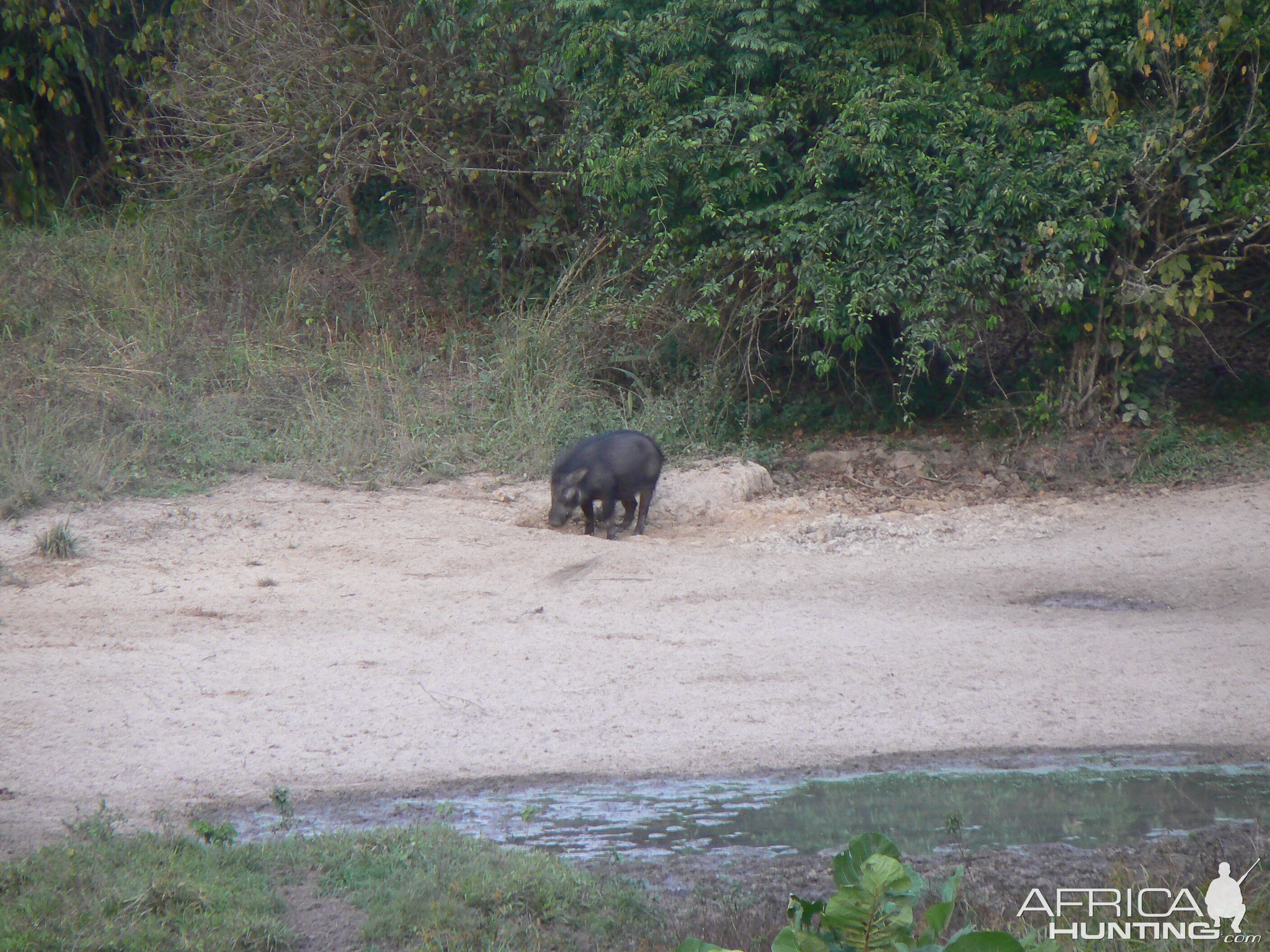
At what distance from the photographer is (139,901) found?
3334 mm

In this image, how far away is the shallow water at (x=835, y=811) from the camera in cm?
427

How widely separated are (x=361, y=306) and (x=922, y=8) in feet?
23.2

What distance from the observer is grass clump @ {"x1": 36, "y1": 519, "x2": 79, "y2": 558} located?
7258 mm

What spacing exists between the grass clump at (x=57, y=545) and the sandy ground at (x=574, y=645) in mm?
127

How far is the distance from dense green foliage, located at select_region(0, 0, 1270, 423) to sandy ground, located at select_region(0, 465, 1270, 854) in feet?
7.26

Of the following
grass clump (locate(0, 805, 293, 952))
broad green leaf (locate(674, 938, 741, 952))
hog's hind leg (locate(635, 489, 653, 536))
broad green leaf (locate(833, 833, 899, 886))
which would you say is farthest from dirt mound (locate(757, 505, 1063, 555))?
broad green leaf (locate(674, 938, 741, 952))

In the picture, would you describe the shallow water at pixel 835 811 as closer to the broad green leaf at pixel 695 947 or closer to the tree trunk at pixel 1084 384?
the broad green leaf at pixel 695 947

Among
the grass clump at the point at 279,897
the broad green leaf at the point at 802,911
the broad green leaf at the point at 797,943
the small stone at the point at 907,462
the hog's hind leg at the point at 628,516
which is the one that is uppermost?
the broad green leaf at the point at 797,943

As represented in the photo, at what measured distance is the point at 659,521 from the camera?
944 centimetres

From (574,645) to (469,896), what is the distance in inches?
104

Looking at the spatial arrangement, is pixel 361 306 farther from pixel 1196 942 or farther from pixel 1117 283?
pixel 1196 942

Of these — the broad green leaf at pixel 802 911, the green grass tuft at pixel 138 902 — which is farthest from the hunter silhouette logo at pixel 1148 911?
the green grass tuft at pixel 138 902

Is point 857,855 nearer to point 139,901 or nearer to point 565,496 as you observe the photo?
point 139,901

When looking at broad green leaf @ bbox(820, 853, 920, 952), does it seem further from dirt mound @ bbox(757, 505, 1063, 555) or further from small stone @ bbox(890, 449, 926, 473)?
small stone @ bbox(890, 449, 926, 473)
